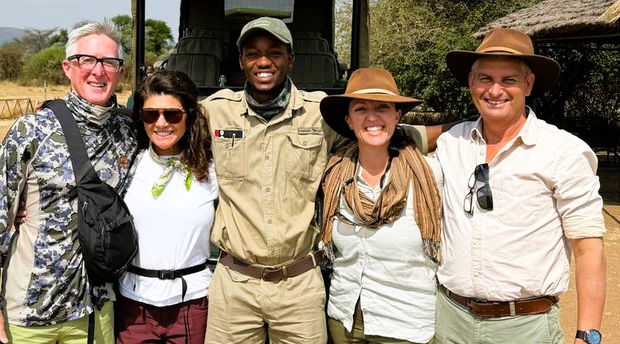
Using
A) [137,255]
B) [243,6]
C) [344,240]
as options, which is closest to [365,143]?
[344,240]

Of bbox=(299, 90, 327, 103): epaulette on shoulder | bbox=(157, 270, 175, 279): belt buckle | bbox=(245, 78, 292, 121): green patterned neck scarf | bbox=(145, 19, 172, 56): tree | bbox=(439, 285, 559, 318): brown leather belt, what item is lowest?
bbox=(439, 285, 559, 318): brown leather belt

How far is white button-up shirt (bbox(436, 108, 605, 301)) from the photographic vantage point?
7.63 feet

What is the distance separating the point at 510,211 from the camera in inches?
94.2

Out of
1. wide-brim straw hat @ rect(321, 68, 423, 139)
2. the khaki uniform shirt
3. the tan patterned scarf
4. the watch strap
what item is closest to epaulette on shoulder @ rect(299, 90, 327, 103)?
the khaki uniform shirt

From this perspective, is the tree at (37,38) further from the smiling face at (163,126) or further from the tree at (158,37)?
the smiling face at (163,126)

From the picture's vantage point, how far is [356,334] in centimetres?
267

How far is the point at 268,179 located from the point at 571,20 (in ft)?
29.9

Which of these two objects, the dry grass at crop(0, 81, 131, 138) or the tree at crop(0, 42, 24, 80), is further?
the tree at crop(0, 42, 24, 80)

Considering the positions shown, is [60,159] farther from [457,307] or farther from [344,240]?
[457,307]

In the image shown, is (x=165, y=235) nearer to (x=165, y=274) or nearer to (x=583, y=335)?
(x=165, y=274)

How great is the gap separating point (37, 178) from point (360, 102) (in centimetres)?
131

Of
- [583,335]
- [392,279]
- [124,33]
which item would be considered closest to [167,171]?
[392,279]

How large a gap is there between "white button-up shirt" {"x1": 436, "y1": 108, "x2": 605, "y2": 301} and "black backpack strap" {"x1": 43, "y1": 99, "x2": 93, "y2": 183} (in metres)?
1.47

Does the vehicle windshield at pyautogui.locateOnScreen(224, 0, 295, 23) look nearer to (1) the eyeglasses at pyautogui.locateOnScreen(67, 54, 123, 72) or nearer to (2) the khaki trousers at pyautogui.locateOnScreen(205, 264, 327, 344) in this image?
(1) the eyeglasses at pyautogui.locateOnScreen(67, 54, 123, 72)
